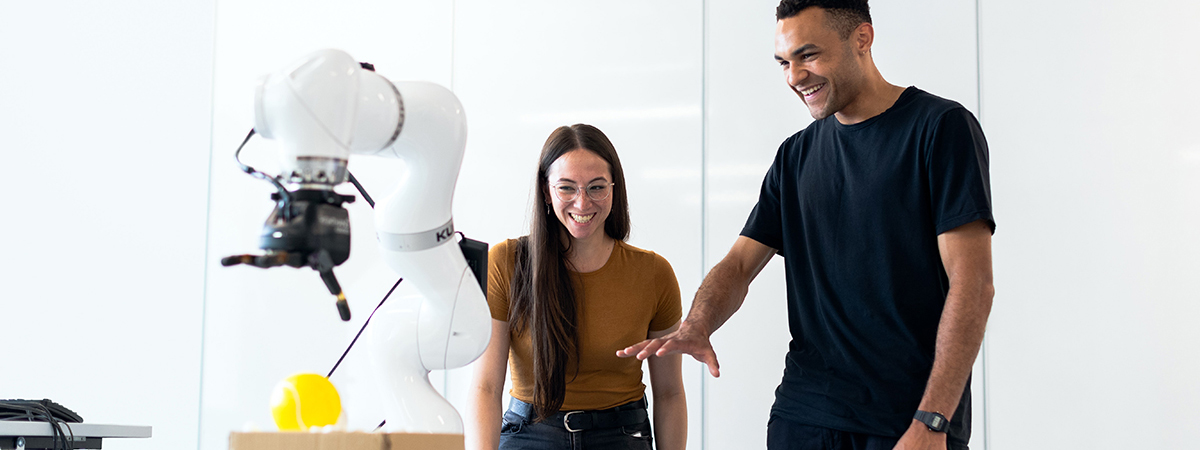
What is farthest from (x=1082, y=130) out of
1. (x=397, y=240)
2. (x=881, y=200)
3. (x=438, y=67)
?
(x=397, y=240)

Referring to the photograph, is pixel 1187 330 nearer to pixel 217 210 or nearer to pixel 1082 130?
pixel 1082 130

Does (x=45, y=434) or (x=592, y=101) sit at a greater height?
(x=592, y=101)

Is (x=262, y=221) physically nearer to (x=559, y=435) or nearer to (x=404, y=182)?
(x=559, y=435)

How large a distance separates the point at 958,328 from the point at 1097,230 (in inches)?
59.7

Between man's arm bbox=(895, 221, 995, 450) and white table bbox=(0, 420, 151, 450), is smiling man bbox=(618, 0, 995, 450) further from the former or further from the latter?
white table bbox=(0, 420, 151, 450)

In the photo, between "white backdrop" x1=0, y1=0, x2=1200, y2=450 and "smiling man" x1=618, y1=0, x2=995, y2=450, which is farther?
"white backdrop" x1=0, y1=0, x2=1200, y2=450

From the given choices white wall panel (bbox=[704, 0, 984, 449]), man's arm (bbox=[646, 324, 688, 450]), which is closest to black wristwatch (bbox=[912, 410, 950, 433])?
man's arm (bbox=[646, 324, 688, 450])

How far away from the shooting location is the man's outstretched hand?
4.94ft

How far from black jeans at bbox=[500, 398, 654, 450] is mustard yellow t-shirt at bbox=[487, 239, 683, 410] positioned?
0.04m

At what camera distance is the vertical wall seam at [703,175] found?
9.60 ft

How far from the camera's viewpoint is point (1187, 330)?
104 inches

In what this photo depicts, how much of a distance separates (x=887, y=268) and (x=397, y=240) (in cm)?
91

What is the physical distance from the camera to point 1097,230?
106 inches

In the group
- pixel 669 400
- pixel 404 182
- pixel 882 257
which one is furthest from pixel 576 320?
pixel 404 182
